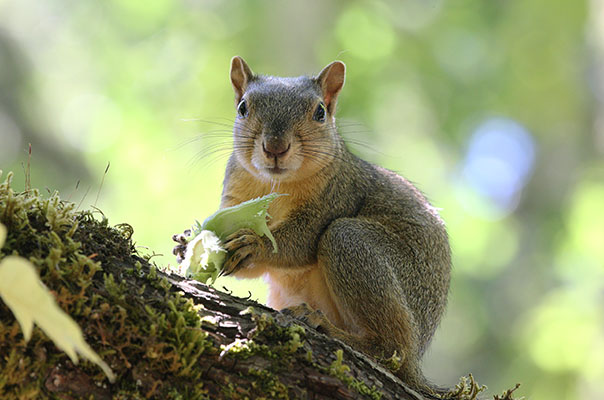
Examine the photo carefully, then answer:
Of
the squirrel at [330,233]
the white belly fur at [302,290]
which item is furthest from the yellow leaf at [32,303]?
the white belly fur at [302,290]

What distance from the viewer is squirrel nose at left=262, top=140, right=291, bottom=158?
322 cm

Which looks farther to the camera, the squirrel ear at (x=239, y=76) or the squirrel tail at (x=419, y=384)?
the squirrel ear at (x=239, y=76)

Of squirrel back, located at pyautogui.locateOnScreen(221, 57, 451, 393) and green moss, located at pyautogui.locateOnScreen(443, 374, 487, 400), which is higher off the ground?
squirrel back, located at pyautogui.locateOnScreen(221, 57, 451, 393)

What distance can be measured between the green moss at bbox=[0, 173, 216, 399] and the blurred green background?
4.70 meters

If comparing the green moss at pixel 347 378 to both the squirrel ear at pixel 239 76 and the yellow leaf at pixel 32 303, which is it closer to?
the yellow leaf at pixel 32 303

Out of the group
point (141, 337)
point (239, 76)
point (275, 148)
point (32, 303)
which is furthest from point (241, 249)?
point (32, 303)

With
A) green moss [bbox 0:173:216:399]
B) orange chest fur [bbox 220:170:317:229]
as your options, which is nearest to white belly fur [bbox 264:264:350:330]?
orange chest fur [bbox 220:170:317:229]

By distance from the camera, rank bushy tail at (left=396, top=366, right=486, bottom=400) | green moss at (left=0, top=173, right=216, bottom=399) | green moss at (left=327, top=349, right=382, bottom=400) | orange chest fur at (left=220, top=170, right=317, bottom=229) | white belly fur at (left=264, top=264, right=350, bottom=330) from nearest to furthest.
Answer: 1. green moss at (left=0, top=173, right=216, bottom=399)
2. green moss at (left=327, top=349, right=382, bottom=400)
3. bushy tail at (left=396, top=366, right=486, bottom=400)
4. white belly fur at (left=264, top=264, right=350, bottom=330)
5. orange chest fur at (left=220, top=170, right=317, bottom=229)

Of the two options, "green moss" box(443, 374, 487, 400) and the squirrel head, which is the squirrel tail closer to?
"green moss" box(443, 374, 487, 400)

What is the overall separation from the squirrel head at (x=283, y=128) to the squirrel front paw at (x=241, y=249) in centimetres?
42

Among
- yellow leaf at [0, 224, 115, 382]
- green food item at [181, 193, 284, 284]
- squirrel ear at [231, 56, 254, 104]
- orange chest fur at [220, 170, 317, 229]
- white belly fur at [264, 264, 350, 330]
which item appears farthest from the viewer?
squirrel ear at [231, 56, 254, 104]

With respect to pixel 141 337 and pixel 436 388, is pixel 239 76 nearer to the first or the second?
pixel 436 388

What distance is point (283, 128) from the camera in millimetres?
3354

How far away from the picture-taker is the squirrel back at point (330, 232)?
295 cm
